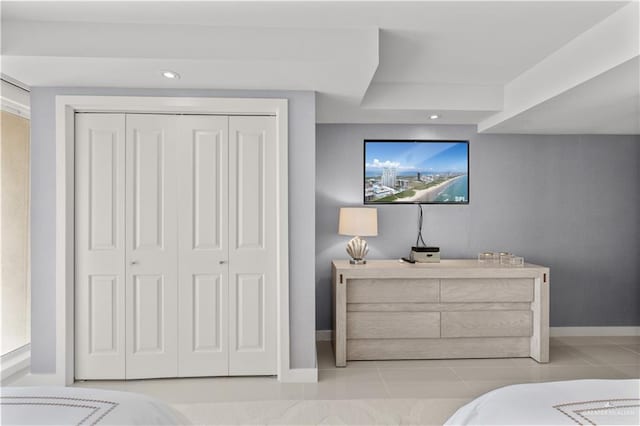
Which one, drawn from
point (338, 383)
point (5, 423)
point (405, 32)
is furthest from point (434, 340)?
point (5, 423)

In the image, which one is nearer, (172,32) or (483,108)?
(172,32)

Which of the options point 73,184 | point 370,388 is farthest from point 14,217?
point 370,388

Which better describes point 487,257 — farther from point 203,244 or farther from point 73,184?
point 73,184

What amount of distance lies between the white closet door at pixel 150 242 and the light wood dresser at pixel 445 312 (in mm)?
1426

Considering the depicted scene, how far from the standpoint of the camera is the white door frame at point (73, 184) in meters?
2.91

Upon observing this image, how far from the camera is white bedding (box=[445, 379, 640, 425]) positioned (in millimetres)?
1214

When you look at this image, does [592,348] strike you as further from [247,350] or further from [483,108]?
[247,350]

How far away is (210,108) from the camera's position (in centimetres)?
298

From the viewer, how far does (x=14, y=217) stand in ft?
11.2

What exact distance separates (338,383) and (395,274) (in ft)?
3.41

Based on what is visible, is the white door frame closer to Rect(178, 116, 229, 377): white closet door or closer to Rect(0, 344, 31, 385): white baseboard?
Rect(178, 116, 229, 377): white closet door

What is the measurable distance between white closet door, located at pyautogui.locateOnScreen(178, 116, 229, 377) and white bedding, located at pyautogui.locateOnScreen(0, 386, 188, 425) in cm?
159

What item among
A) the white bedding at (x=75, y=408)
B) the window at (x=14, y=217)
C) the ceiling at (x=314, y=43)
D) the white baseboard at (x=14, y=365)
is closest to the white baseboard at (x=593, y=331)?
the ceiling at (x=314, y=43)

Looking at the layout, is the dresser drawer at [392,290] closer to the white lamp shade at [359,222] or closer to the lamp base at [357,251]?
the lamp base at [357,251]
